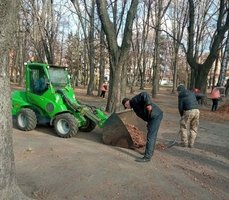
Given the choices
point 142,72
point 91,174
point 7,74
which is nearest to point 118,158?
point 91,174

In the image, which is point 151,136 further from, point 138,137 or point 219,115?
point 219,115

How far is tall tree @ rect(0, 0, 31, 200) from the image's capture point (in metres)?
4.27

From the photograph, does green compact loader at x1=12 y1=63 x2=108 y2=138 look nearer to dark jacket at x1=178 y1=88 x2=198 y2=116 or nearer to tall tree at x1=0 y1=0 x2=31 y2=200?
dark jacket at x1=178 y1=88 x2=198 y2=116

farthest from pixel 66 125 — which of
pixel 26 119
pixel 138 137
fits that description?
pixel 138 137

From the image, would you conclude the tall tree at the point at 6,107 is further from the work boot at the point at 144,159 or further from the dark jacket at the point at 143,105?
the dark jacket at the point at 143,105

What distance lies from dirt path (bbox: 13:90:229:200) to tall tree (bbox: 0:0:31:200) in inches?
36.5

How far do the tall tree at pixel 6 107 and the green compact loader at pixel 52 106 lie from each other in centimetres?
523

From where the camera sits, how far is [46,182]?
6.11 m

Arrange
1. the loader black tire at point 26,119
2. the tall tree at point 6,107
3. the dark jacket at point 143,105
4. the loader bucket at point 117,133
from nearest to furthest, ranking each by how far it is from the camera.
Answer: the tall tree at point 6,107 < the dark jacket at point 143,105 < the loader bucket at point 117,133 < the loader black tire at point 26,119

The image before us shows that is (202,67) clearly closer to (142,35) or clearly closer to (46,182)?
(46,182)

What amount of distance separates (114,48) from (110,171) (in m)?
8.60

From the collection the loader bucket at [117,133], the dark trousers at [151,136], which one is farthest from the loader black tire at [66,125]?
the dark trousers at [151,136]

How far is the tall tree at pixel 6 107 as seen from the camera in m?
4.27

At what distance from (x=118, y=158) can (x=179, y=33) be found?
34637 mm
